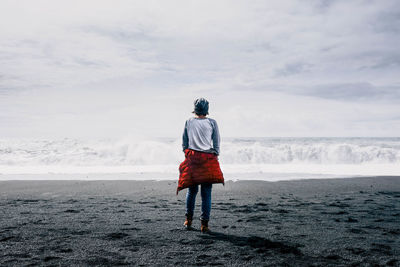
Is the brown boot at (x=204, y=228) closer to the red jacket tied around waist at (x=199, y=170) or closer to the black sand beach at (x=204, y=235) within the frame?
the black sand beach at (x=204, y=235)

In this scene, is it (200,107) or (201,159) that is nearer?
(201,159)

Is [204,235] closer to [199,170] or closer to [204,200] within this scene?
[204,200]

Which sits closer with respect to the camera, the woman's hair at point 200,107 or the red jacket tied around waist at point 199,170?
the red jacket tied around waist at point 199,170

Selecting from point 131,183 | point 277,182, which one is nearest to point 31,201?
point 131,183

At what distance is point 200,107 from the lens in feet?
14.1

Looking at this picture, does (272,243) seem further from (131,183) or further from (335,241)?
(131,183)

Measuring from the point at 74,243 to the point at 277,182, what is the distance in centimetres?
696

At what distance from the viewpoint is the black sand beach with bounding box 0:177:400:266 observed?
10.4 feet

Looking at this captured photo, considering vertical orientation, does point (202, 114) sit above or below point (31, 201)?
above

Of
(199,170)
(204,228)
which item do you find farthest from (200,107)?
(204,228)

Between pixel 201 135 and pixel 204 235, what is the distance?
1219mm

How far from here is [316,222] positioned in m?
4.68

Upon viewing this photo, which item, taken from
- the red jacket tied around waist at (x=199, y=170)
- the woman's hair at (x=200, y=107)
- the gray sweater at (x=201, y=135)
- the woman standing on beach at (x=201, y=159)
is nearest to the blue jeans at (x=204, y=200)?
the woman standing on beach at (x=201, y=159)

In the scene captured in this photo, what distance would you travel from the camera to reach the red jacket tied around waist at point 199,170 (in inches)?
163
